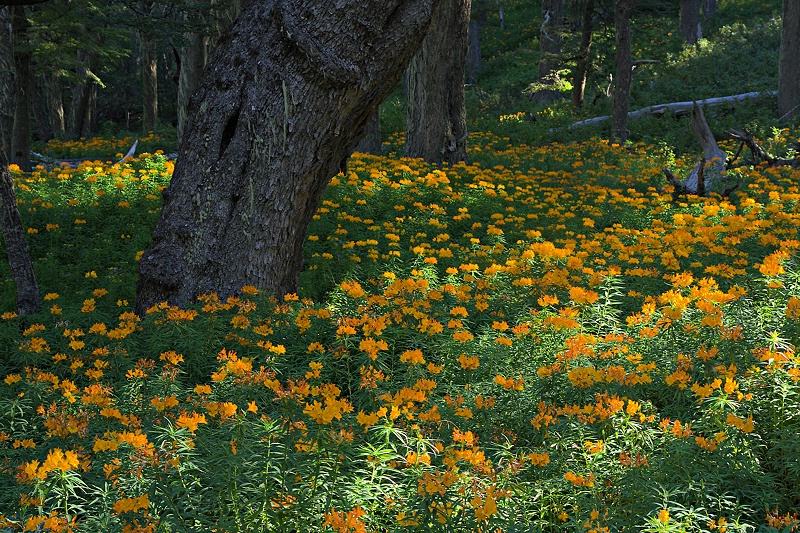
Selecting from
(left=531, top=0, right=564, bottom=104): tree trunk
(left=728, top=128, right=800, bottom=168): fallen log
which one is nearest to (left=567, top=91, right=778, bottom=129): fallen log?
(left=531, top=0, right=564, bottom=104): tree trunk

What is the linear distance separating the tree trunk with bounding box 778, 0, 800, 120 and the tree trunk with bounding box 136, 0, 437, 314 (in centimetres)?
1364

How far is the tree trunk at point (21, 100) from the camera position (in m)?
10.9

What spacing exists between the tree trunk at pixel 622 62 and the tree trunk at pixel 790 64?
4277 mm

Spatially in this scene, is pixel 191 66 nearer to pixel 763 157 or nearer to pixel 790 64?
pixel 763 157

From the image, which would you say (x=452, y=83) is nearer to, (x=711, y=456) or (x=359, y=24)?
(x=359, y=24)

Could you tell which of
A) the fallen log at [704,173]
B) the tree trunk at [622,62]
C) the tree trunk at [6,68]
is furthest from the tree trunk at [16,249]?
the tree trunk at [622,62]

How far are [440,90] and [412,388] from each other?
8320 mm

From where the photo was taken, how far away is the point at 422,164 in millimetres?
10203

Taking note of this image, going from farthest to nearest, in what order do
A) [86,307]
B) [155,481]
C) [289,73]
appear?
[289,73]
[86,307]
[155,481]

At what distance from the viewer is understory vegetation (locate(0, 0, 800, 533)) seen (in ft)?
8.55

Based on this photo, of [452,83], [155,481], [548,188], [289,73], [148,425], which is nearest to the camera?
[155,481]

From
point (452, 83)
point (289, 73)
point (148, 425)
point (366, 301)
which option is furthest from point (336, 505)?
point (452, 83)

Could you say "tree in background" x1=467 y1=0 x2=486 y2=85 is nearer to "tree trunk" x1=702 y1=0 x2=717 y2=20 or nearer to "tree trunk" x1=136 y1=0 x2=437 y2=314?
"tree trunk" x1=702 y1=0 x2=717 y2=20

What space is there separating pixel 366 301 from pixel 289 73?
1.81 meters
